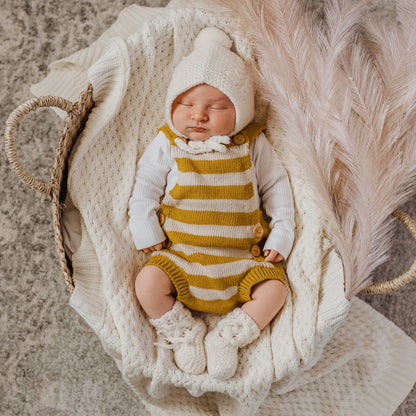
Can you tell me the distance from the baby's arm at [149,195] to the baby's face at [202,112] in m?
0.08

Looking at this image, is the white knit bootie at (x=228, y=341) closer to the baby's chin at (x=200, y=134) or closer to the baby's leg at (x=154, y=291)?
the baby's leg at (x=154, y=291)

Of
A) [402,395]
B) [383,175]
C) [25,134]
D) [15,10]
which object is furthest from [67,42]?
[402,395]

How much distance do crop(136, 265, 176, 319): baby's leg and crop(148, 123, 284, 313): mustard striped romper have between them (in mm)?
26

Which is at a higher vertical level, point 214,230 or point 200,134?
point 200,134

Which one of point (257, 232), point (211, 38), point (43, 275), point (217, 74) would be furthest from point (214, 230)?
point (43, 275)

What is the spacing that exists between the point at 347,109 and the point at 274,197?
0.92 feet

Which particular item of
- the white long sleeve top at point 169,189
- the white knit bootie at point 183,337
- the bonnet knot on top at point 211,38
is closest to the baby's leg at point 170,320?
the white knit bootie at point 183,337

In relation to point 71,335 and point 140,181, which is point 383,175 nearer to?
point 140,181

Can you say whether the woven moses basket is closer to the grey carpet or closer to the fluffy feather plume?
the fluffy feather plume

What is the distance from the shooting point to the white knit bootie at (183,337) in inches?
42.5

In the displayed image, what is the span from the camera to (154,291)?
109 centimetres

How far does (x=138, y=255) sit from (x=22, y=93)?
0.69 metres

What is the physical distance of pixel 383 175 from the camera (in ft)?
3.43

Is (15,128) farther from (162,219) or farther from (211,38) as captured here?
(211,38)
